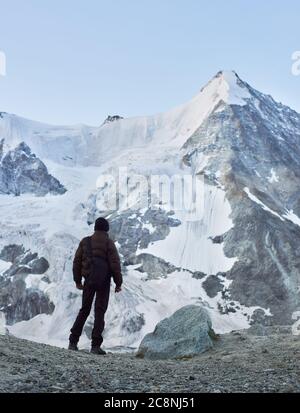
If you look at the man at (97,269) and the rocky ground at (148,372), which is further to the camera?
the man at (97,269)

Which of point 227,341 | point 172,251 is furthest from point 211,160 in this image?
point 227,341

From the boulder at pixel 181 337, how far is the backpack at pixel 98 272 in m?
2.95

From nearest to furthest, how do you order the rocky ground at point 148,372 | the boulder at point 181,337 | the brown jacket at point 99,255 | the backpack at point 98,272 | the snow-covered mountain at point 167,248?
the rocky ground at point 148,372 → the backpack at point 98,272 → the brown jacket at point 99,255 → the boulder at point 181,337 → the snow-covered mountain at point 167,248

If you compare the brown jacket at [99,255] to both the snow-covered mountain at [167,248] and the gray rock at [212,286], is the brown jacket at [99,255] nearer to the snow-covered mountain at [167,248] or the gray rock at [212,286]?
the snow-covered mountain at [167,248]

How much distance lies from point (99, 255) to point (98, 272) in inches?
17.0

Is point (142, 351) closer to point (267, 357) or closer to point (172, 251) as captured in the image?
point (267, 357)

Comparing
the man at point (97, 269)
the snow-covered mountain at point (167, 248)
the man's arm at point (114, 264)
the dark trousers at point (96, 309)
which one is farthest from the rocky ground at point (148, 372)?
the snow-covered mountain at point (167, 248)

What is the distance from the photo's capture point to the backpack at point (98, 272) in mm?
15133

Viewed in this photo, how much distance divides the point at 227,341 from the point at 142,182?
524 feet

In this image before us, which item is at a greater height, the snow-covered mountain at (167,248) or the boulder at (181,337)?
the snow-covered mountain at (167,248)

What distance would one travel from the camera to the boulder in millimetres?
16641

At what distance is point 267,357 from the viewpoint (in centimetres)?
1282

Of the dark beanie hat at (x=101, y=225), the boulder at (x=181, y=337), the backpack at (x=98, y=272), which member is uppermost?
the dark beanie hat at (x=101, y=225)

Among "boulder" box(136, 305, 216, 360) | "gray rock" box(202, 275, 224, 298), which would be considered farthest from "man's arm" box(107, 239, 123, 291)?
"gray rock" box(202, 275, 224, 298)
